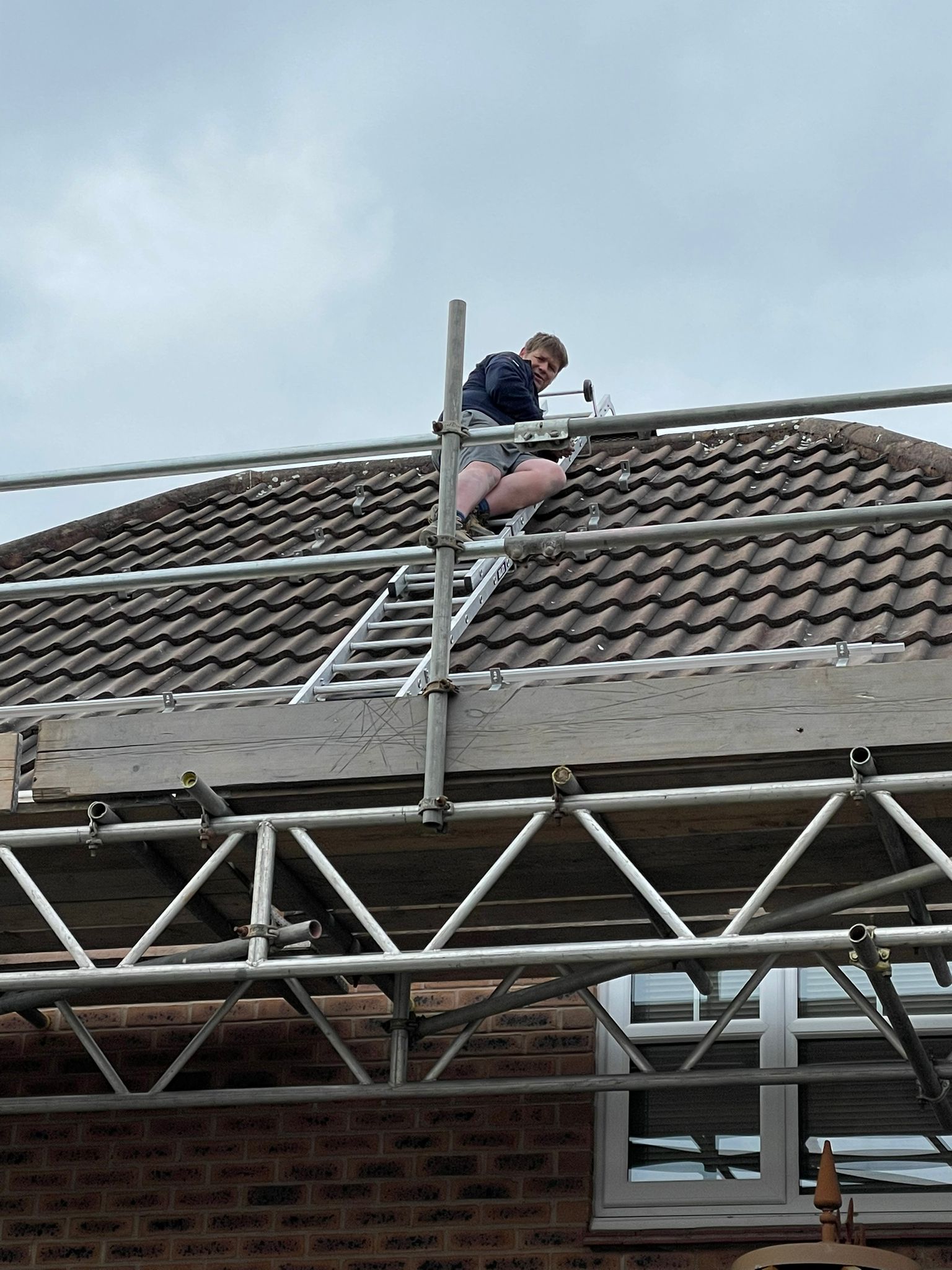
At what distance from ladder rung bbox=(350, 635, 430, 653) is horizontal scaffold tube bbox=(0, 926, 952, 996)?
1.64 meters

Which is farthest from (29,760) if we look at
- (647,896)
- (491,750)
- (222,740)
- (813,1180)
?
(813,1180)

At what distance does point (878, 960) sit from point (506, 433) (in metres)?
2.18

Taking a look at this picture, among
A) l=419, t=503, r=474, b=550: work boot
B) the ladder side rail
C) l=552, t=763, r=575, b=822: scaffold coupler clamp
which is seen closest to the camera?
l=552, t=763, r=575, b=822: scaffold coupler clamp

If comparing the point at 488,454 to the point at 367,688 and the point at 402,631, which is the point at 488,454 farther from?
the point at 367,688

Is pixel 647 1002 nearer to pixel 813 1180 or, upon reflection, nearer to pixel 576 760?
pixel 813 1180

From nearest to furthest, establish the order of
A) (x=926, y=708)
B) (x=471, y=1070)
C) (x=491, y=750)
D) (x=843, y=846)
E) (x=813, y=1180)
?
(x=926, y=708)
(x=491, y=750)
(x=843, y=846)
(x=813, y=1180)
(x=471, y=1070)

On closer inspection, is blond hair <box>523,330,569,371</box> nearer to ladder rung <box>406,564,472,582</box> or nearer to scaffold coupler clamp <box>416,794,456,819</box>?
ladder rung <box>406,564,472,582</box>

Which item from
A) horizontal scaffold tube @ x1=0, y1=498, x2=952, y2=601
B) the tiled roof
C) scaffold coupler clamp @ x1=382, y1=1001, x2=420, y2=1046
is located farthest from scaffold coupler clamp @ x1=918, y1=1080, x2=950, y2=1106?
horizontal scaffold tube @ x1=0, y1=498, x2=952, y2=601

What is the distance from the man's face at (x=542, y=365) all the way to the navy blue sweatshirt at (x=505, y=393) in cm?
42

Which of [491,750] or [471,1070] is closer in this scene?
[491,750]

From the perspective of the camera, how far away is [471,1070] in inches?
289

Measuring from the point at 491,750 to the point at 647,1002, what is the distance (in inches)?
104

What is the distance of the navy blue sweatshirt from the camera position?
8.10 m

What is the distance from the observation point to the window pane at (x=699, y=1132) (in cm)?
702
